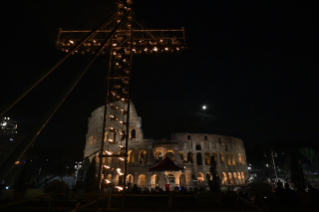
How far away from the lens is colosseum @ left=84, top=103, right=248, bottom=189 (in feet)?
107

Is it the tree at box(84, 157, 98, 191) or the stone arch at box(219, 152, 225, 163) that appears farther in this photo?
the stone arch at box(219, 152, 225, 163)

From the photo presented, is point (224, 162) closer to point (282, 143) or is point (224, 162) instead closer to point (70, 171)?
point (70, 171)

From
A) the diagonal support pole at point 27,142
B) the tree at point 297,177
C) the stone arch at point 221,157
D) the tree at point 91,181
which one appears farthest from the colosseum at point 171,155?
the diagonal support pole at point 27,142

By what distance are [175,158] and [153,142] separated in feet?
17.7

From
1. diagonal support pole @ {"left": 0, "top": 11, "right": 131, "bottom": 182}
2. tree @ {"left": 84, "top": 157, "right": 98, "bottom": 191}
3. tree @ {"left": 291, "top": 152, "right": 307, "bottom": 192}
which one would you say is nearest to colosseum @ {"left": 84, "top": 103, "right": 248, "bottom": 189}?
tree @ {"left": 84, "top": 157, "right": 98, "bottom": 191}

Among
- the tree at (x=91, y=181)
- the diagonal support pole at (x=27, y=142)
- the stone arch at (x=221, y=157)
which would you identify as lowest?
the tree at (x=91, y=181)

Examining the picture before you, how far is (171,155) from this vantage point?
37.1m

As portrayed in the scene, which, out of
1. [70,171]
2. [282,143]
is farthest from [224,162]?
[282,143]

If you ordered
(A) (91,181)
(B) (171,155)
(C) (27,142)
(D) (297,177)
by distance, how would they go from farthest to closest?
(B) (171,155) → (A) (91,181) → (D) (297,177) → (C) (27,142)

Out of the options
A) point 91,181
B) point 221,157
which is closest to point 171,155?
point 221,157

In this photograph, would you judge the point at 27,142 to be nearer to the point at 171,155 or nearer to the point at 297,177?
the point at 297,177

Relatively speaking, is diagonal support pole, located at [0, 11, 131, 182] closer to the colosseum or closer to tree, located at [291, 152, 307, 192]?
tree, located at [291, 152, 307, 192]

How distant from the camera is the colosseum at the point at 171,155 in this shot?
107ft

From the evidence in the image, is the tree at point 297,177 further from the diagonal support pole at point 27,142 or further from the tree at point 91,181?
the tree at point 91,181
